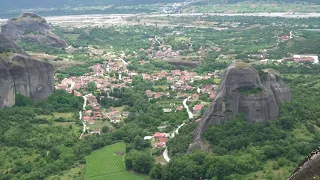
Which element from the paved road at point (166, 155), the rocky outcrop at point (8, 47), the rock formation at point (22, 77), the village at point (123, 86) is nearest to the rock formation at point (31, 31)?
the village at point (123, 86)

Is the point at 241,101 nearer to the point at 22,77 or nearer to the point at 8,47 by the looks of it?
the point at 22,77

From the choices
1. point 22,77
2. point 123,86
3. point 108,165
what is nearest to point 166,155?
point 108,165

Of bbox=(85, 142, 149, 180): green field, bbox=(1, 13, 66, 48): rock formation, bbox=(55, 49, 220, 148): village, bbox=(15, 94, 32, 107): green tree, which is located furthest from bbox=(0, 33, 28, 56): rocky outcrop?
bbox=(1, 13, 66, 48): rock formation

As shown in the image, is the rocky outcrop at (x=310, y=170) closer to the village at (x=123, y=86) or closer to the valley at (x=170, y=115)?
the valley at (x=170, y=115)

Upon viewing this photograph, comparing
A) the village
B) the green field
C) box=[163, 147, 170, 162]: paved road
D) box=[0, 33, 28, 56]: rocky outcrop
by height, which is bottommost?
the village

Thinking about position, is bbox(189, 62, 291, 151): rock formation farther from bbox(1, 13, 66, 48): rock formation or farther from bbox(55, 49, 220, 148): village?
bbox(1, 13, 66, 48): rock formation

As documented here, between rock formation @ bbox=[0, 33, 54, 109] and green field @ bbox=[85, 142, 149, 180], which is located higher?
rock formation @ bbox=[0, 33, 54, 109]
